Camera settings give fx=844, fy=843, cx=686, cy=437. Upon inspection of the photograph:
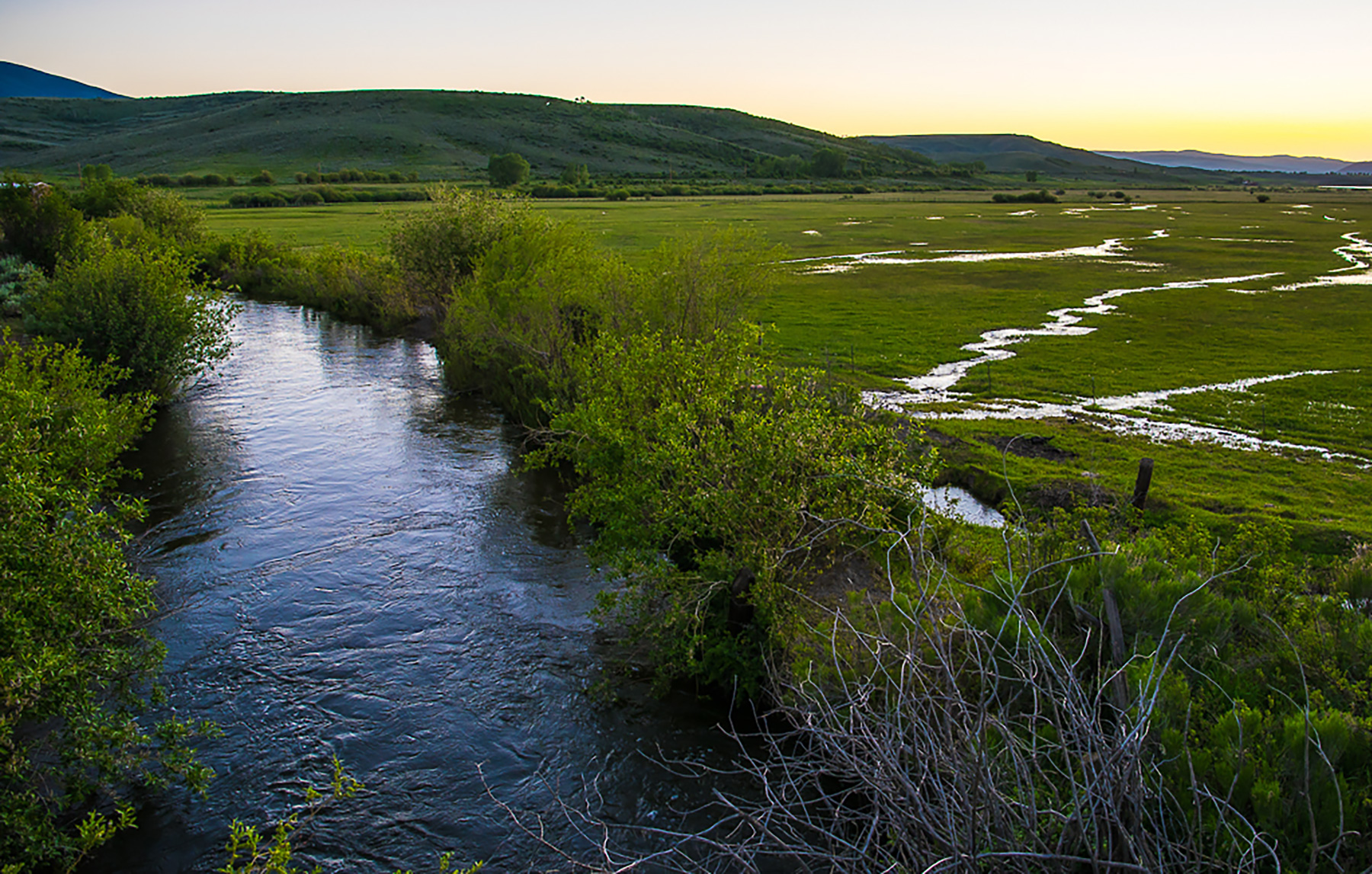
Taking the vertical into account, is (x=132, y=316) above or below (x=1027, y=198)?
below

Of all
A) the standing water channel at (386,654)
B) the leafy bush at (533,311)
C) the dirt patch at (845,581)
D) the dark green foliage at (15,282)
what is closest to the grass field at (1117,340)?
the dirt patch at (845,581)

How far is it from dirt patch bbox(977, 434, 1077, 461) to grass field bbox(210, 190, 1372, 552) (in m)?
0.22

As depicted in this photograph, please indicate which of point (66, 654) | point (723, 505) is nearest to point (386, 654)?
point (66, 654)

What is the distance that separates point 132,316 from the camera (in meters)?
27.2

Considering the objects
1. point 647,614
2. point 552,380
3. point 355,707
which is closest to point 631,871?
point 647,614

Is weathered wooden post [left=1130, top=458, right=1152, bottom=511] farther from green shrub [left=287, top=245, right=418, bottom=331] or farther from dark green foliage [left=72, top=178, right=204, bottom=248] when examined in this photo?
dark green foliage [left=72, top=178, right=204, bottom=248]

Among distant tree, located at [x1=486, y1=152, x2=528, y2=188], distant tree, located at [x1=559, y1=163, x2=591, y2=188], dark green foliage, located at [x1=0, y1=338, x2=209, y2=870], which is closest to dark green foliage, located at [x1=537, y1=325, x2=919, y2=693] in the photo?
dark green foliage, located at [x1=0, y1=338, x2=209, y2=870]

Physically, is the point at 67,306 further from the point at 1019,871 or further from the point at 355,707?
the point at 1019,871

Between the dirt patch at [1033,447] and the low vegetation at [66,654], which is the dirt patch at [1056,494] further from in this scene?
the low vegetation at [66,654]

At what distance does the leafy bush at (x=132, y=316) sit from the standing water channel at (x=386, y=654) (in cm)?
376

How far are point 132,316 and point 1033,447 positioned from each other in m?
27.9

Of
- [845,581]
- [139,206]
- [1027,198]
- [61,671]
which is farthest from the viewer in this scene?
[1027,198]

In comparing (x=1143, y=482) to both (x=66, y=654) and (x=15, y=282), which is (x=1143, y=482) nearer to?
(x=66, y=654)

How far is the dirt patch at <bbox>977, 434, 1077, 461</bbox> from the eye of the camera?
22.2 m
